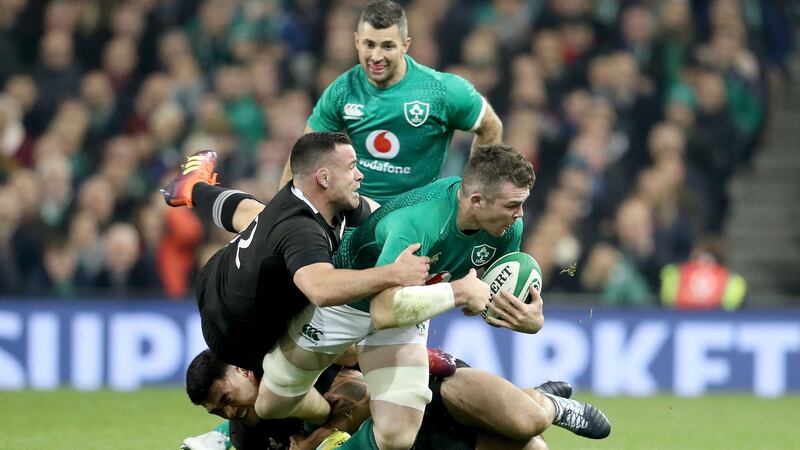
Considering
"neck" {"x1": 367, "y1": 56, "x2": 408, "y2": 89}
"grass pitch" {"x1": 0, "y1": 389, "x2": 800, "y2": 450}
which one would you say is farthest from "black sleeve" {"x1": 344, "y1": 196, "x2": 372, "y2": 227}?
"grass pitch" {"x1": 0, "y1": 389, "x2": 800, "y2": 450}

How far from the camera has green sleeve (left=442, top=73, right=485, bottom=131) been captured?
831cm

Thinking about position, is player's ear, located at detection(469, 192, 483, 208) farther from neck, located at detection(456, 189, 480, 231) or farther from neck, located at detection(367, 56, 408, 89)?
neck, located at detection(367, 56, 408, 89)

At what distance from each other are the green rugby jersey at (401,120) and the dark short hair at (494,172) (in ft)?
4.69

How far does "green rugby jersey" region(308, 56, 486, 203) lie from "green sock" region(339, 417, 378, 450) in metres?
1.63

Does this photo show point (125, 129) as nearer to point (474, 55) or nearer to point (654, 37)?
point (474, 55)

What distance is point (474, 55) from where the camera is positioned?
13.9 m

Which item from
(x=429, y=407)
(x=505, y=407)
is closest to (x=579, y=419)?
(x=505, y=407)

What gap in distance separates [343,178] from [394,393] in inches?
42.9

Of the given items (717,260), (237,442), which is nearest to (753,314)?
(717,260)

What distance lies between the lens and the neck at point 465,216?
686 centimetres

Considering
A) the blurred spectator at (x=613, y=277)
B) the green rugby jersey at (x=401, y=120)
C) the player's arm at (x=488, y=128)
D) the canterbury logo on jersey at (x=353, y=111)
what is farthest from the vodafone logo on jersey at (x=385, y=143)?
the blurred spectator at (x=613, y=277)

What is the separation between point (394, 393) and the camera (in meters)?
7.04

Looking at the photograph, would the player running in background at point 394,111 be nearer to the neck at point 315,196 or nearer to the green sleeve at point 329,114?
the green sleeve at point 329,114

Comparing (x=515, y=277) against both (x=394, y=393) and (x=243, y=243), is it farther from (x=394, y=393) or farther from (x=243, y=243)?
(x=243, y=243)
